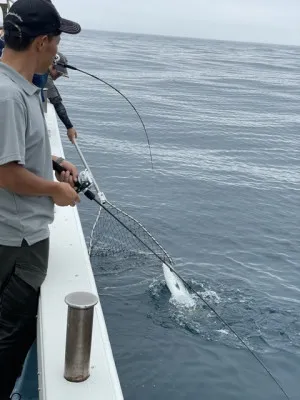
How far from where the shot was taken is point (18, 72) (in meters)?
2.44

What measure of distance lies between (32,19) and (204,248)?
581cm

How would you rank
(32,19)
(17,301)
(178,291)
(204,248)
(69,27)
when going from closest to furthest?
1. (32,19)
2. (17,301)
3. (69,27)
4. (178,291)
5. (204,248)

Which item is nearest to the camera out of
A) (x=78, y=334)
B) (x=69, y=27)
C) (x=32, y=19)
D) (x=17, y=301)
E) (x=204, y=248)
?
(x=78, y=334)

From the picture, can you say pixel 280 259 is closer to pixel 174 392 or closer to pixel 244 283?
pixel 244 283

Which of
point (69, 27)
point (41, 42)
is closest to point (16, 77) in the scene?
point (41, 42)

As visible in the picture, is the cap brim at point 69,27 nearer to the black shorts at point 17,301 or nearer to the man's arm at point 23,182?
the man's arm at point 23,182

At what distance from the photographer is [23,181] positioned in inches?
94.6

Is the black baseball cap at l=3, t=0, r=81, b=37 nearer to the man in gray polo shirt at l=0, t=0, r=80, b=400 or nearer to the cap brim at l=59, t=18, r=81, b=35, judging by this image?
the man in gray polo shirt at l=0, t=0, r=80, b=400

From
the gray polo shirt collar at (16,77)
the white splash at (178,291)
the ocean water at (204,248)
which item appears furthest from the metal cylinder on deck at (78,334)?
the white splash at (178,291)

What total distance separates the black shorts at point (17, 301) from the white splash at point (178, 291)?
3150 mm

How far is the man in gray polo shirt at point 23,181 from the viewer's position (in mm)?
2316

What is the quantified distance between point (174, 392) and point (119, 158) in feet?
29.4

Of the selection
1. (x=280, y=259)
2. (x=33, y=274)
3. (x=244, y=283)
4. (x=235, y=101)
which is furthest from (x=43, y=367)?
(x=235, y=101)

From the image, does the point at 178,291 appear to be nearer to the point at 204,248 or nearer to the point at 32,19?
the point at 204,248
